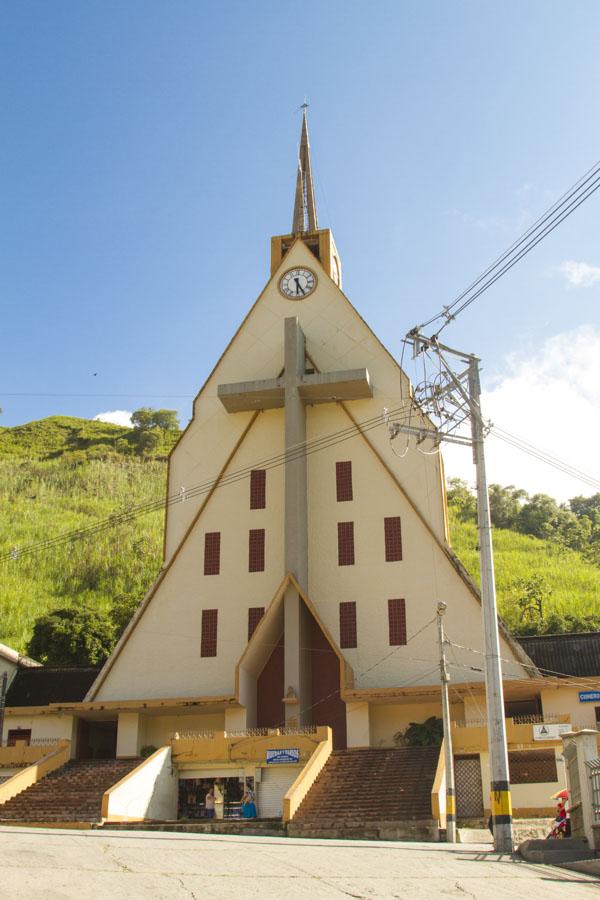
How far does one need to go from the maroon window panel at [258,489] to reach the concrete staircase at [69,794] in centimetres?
1123

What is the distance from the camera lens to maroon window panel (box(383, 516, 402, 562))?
35.8 meters

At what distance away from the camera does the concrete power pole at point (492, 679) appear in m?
16.7

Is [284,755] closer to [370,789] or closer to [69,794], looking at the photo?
[370,789]

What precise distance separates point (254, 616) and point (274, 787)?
26.6 ft

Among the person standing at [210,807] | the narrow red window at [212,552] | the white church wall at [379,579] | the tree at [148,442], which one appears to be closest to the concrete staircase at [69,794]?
the person standing at [210,807]

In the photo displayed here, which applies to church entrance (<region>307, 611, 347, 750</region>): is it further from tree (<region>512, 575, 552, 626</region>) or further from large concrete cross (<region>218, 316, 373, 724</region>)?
tree (<region>512, 575, 552, 626</region>)

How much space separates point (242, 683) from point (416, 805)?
10129 mm

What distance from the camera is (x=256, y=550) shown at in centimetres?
3734

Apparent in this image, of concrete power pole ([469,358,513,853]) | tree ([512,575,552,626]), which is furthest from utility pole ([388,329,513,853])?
tree ([512,575,552,626])

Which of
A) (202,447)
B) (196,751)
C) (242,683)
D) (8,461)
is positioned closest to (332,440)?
(202,447)

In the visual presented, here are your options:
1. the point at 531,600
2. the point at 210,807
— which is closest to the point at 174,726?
the point at 210,807

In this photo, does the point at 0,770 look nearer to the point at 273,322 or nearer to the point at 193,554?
the point at 193,554

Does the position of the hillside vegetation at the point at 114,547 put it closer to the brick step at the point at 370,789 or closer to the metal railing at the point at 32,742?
the metal railing at the point at 32,742

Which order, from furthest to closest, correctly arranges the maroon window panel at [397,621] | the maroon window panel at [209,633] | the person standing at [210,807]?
the maroon window panel at [209,633]
the maroon window panel at [397,621]
the person standing at [210,807]
